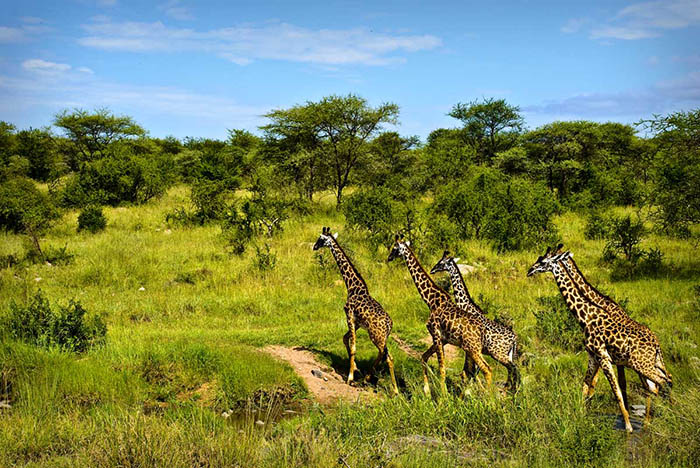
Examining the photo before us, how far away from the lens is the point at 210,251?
15.9 metres

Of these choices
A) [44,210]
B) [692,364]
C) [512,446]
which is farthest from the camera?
[44,210]

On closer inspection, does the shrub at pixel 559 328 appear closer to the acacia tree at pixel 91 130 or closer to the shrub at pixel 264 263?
the shrub at pixel 264 263

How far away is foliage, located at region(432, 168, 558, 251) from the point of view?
16578mm

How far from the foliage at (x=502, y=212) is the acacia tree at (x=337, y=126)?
8.30 meters

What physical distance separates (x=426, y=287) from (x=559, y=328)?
320cm

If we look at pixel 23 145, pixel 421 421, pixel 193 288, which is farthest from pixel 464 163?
pixel 23 145

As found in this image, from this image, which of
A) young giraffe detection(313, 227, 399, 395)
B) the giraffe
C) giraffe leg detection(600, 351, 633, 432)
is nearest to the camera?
giraffe leg detection(600, 351, 633, 432)

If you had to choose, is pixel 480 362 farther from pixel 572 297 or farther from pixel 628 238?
pixel 628 238

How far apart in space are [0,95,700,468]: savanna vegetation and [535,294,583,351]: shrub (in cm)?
3

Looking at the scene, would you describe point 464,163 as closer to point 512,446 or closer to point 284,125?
point 284,125

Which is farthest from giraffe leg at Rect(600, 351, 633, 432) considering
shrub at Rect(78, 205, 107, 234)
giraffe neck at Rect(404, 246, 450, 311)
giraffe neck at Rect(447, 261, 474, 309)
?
shrub at Rect(78, 205, 107, 234)

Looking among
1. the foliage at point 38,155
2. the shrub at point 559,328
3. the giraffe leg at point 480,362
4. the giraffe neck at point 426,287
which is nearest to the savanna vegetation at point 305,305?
the shrub at point 559,328

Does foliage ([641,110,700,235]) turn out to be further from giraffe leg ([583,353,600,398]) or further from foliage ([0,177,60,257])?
foliage ([0,177,60,257])

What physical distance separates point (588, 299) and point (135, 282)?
10.1 metres
